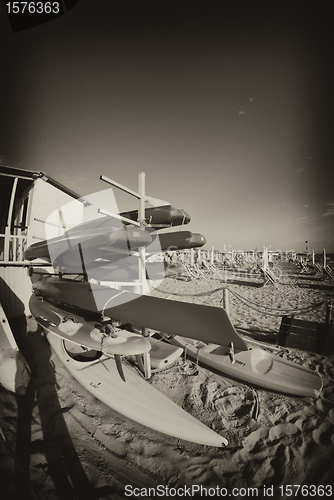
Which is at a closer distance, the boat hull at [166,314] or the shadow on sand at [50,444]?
the shadow on sand at [50,444]

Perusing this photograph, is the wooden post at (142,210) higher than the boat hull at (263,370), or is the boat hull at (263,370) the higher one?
the wooden post at (142,210)

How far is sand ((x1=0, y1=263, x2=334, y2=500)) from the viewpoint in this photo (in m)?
1.95

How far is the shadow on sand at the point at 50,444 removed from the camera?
189cm

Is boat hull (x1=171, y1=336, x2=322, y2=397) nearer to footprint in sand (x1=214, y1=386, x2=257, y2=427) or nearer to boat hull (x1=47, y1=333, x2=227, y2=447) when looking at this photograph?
footprint in sand (x1=214, y1=386, x2=257, y2=427)

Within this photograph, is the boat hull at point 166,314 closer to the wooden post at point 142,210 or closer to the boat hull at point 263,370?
the wooden post at point 142,210

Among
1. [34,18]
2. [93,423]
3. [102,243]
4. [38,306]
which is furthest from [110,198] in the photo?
[93,423]

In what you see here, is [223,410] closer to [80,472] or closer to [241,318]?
[80,472]

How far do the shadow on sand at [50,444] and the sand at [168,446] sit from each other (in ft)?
0.03

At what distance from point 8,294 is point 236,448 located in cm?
683

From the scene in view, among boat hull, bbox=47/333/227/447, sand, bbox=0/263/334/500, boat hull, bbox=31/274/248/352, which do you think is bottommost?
sand, bbox=0/263/334/500

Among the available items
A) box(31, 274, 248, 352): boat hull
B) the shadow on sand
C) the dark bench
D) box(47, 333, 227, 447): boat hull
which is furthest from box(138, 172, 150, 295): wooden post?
Result: the dark bench

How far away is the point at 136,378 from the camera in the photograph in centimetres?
325

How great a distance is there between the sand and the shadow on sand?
0.01m

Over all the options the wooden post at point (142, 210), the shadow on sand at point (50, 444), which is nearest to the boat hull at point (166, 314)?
the wooden post at point (142, 210)
